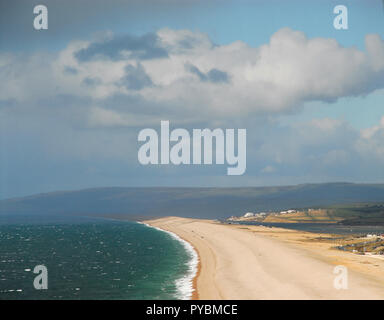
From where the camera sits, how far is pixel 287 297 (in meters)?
39.4

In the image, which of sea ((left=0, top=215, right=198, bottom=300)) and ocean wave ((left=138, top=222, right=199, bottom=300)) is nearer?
ocean wave ((left=138, top=222, right=199, bottom=300))

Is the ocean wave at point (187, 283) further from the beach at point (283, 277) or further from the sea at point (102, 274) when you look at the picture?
the beach at point (283, 277)

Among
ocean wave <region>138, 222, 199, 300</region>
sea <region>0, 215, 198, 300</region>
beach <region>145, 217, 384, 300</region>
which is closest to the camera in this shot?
beach <region>145, 217, 384, 300</region>

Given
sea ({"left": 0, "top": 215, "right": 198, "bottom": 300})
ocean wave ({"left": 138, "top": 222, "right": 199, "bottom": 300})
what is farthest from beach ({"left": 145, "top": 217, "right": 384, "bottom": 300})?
sea ({"left": 0, "top": 215, "right": 198, "bottom": 300})

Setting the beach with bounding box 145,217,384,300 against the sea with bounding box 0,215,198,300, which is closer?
the beach with bounding box 145,217,384,300

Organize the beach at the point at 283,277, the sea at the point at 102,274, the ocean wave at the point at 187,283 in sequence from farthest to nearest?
the sea at the point at 102,274
the ocean wave at the point at 187,283
the beach at the point at 283,277

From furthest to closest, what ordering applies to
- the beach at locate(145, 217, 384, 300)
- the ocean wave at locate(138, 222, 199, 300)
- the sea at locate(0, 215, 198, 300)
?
the sea at locate(0, 215, 198, 300)
the ocean wave at locate(138, 222, 199, 300)
the beach at locate(145, 217, 384, 300)

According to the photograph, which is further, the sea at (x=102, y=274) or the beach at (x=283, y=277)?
the sea at (x=102, y=274)

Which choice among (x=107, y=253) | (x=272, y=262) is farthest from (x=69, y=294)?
(x=107, y=253)

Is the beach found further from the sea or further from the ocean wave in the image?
the sea

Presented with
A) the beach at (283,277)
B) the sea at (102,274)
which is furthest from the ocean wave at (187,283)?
the beach at (283,277)
